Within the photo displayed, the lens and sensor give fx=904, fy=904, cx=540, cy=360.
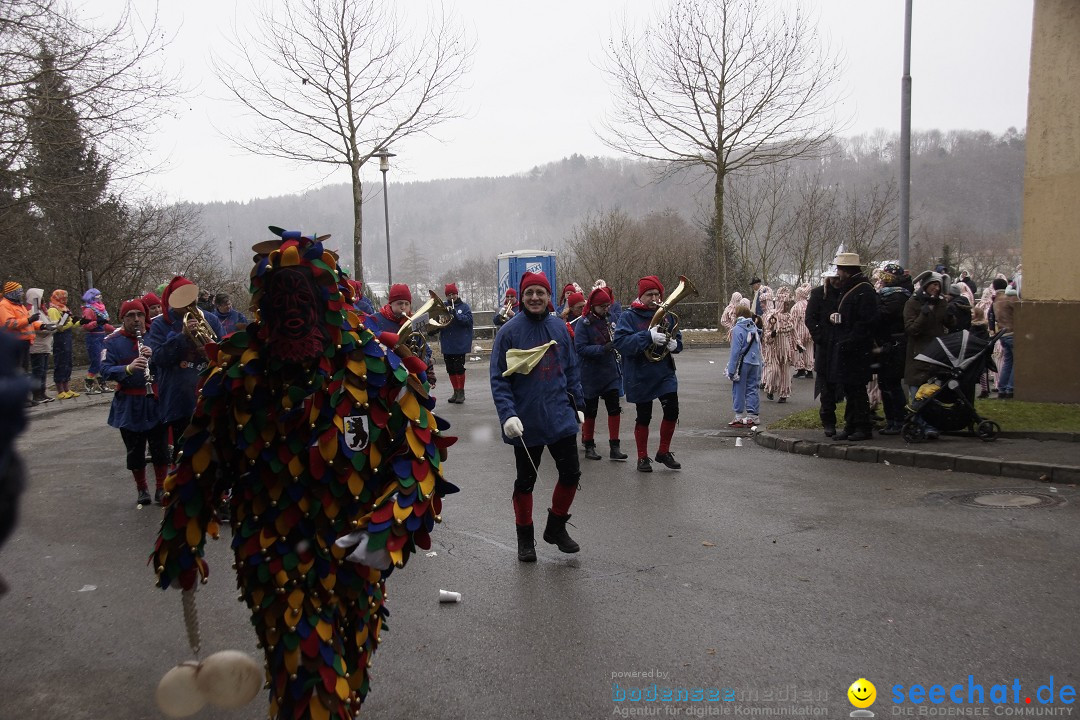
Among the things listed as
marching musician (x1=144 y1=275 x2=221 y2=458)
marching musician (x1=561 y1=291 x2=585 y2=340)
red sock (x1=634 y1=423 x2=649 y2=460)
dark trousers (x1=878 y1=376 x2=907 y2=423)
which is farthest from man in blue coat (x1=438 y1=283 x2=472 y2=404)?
marching musician (x1=144 y1=275 x2=221 y2=458)

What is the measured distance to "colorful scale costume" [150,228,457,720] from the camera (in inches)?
125

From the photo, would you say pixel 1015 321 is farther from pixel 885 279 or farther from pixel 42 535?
pixel 42 535

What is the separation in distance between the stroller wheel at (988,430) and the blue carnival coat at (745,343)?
9.93ft

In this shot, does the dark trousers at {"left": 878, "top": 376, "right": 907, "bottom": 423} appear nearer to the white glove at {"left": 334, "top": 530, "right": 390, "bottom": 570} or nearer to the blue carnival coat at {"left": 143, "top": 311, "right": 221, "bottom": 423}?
the blue carnival coat at {"left": 143, "top": 311, "right": 221, "bottom": 423}

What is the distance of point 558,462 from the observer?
620 cm

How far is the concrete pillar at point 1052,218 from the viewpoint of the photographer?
1188 cm

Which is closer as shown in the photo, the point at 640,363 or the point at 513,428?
the point at 513,428

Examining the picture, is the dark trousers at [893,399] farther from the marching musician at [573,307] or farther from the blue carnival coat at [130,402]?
the blue carnival coat at [130,402]

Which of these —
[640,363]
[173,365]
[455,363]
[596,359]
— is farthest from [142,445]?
[455,363]

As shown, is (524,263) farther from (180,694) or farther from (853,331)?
(180,694)

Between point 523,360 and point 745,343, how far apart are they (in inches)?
261

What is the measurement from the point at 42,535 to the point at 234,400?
5.24 m

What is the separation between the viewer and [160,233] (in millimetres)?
25312

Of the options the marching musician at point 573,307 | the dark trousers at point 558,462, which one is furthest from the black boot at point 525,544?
the marching musician at point 573,307
